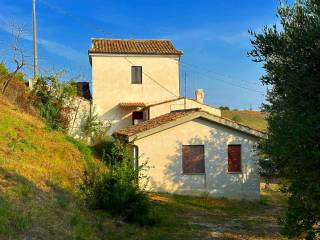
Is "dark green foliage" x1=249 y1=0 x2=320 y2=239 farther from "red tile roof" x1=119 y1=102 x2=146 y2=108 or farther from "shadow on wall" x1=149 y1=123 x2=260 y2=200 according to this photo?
"red tile roof" x1=119 y1=102 x2=146 y2=108

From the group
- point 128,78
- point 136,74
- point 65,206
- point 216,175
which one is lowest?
point 65,206

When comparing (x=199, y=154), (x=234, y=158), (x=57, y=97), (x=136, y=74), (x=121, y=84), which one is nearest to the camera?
(x=199, y=154)

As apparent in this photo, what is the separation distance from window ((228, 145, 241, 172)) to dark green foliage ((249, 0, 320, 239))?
13.0m

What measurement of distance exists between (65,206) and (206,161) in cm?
1068

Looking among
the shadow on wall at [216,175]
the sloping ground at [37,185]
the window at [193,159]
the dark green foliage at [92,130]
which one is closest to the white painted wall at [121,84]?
the dark green foliage at [92,130]

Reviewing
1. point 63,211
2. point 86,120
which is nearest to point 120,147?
point 63,211

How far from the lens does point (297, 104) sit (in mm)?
6910

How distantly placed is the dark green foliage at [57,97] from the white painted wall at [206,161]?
28.1 ft

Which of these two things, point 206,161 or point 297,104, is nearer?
point 297,104

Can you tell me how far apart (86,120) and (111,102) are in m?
2.44

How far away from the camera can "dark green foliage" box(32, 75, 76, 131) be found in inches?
1088

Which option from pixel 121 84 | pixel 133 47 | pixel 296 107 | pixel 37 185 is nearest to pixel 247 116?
pixel 133 47

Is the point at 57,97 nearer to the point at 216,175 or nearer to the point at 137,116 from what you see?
the point at 137,116

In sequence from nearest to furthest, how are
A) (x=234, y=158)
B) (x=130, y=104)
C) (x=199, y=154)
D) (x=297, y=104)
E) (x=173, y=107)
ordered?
(x=297, y=104), (x=199, y=154), (x=234, y=158), (x=173, y=107), (x=130, y=104)
